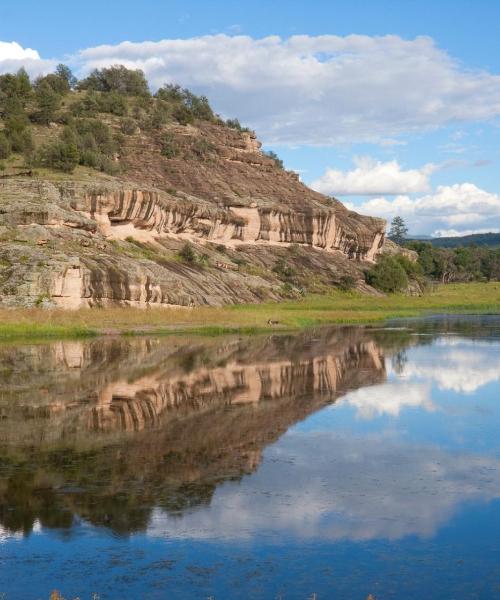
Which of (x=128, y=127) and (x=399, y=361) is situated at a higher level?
(x=128, y=127)

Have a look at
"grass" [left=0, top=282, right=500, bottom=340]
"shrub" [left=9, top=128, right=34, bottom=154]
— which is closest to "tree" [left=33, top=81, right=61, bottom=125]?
"shrub" [left=9, top=128, right=34, bottom=154]

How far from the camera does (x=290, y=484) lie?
51.5 ft

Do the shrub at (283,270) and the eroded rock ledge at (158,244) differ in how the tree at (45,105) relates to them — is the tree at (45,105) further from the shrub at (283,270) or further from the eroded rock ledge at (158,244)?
the shrub at (283,270)

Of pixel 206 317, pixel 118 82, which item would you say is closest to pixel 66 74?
pixel 118 82

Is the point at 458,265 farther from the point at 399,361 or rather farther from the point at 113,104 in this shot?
the point at 399,361

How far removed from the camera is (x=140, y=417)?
22.1m

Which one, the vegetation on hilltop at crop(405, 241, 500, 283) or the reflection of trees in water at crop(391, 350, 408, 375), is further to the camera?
the vegetation on hilltop at crop(405, 241, 500, 283)

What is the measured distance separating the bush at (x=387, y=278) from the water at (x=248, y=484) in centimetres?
6724

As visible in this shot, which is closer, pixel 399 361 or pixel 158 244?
pixel 399 361

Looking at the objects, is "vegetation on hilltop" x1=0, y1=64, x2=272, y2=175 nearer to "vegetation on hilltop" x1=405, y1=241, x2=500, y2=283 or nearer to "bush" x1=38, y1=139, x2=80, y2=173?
"bush" x1=38, y1=139, x2=80, y2=173

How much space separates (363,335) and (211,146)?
5703 centimetres

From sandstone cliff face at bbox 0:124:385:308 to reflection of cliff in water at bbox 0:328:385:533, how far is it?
1266 centimetres

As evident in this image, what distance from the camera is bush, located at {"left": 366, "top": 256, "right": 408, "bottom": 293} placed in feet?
324

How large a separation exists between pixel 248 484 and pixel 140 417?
7.19 m
